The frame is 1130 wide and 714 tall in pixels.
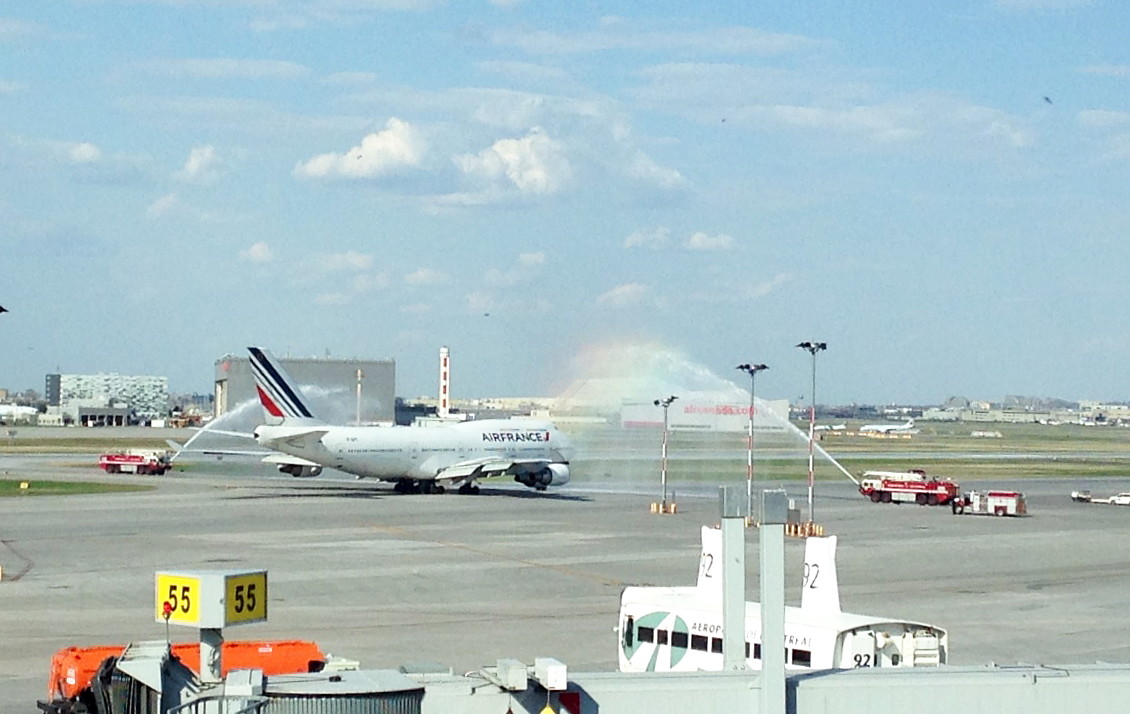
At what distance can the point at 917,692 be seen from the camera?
15.5m

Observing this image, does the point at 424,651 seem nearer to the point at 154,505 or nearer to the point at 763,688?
the point at 763,688

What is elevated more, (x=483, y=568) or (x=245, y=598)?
(x=245, y=598)

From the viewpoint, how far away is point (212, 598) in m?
14.3

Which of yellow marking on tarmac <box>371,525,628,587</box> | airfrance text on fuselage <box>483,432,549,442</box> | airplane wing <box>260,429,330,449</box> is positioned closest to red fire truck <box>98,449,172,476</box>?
airplane wing <box>260,429,330,449</box>

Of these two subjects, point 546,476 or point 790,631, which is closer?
point 790,631

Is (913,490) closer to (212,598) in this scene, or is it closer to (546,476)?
(546,476)

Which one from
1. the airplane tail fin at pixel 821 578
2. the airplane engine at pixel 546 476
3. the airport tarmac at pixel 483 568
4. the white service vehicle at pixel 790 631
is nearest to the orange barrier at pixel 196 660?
the airport tarmac at pixel 483 568

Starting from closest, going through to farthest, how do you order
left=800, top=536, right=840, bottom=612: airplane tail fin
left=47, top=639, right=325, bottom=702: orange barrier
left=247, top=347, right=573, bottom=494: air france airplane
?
left=47, top=639, right=325, bottom=702: orange barrier → left=800, top=536, right=840, bottom=612: airplane tail fin → left=247, top=347, right=573, bottom=494: air france airplane

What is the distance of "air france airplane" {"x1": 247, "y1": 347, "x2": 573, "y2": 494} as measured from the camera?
96.9 meters

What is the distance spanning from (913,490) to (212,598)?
91.8 metres

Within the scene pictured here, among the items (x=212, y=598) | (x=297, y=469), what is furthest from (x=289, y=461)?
(x=212, y=598)

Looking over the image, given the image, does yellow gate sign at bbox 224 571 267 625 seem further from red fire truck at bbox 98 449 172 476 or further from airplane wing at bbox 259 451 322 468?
red fire truck at bbox 98 449 172 476

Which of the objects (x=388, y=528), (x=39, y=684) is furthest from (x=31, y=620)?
(x=388, y=528)

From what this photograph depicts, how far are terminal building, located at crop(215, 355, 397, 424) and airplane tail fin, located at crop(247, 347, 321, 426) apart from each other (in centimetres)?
8133
